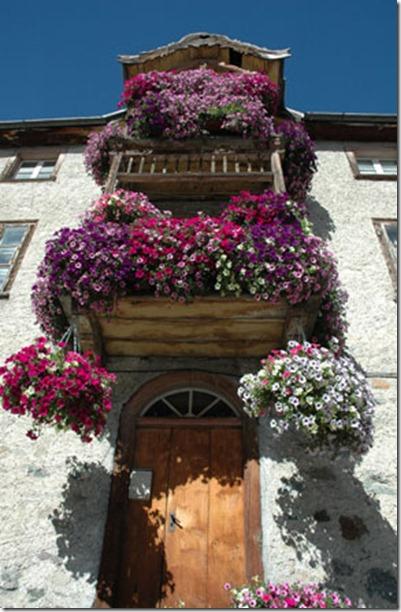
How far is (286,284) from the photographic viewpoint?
18.0 ft

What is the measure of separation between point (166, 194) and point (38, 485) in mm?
4778

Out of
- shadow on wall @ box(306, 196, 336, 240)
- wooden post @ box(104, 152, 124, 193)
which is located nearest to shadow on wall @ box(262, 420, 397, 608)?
shadow on wall @ box(306, 196, 336, 240)

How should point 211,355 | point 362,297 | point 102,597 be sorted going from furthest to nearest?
point 362,297
point 211,355
point 102,597

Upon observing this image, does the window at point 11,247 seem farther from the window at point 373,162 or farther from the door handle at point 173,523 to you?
the window at point 373,162

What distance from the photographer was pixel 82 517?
5391mm

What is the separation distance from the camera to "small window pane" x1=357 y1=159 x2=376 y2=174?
10133 mm

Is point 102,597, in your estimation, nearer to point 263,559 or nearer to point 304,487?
point 263,559

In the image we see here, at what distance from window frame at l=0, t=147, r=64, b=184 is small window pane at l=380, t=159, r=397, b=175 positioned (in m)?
6.21

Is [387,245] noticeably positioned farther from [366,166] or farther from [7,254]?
[7,254]

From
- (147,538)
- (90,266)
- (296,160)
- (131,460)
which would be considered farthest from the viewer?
(296,160)

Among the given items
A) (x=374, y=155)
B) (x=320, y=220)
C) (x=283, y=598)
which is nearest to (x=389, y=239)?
(x=320, y=220)

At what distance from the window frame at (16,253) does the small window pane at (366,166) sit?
6.06 metres

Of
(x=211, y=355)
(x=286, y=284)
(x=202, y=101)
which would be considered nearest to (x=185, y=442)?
(x=211, y=355)

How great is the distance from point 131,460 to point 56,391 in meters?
1.41
